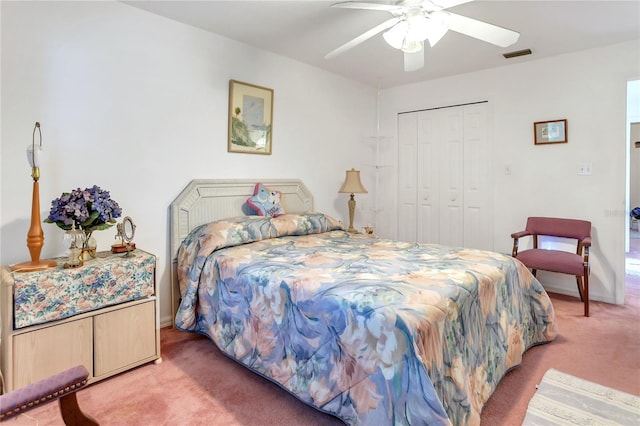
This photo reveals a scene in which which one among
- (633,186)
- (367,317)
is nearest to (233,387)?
(367,317)

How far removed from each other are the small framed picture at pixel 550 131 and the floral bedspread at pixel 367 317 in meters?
1.90

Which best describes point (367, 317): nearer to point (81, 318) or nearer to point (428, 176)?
point (81, 318)

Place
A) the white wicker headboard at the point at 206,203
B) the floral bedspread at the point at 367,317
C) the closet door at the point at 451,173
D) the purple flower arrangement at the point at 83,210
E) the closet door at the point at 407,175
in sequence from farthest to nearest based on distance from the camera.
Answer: the closet door at the point at 407,175, the closet door at the point at 451,173, the white wicker headboard at the point at 206,203, the purple flower arrangement at the point at 83,210, the floral bedspread at the point at 367,317

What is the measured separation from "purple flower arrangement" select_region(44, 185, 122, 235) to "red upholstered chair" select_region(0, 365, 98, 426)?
114cm

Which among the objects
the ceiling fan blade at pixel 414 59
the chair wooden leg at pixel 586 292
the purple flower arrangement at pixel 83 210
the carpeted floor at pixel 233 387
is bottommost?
the carpeted floor at pixel 233 387

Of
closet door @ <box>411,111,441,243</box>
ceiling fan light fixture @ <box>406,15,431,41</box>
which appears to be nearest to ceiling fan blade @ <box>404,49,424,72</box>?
ceiling fan light fixture @ <box>406,15,431,41</box>

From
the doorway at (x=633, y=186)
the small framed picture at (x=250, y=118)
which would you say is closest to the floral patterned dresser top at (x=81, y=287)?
the small framed picture at (x=250, y=118)

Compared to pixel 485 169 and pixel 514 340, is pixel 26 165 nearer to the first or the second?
pixel 514 340

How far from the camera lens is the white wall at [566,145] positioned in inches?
130

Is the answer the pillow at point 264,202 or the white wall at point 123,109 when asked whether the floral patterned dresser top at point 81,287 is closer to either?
the white wall at point 123,109

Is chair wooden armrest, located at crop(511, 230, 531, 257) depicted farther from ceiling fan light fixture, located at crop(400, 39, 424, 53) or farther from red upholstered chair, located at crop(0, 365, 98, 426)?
red upholstered chair, located at crop(0, 365, 98, 426)

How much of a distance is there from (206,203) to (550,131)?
3.44 meters

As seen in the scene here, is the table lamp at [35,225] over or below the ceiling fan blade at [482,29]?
below

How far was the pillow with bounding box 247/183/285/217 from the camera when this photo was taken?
3229 millimetres
